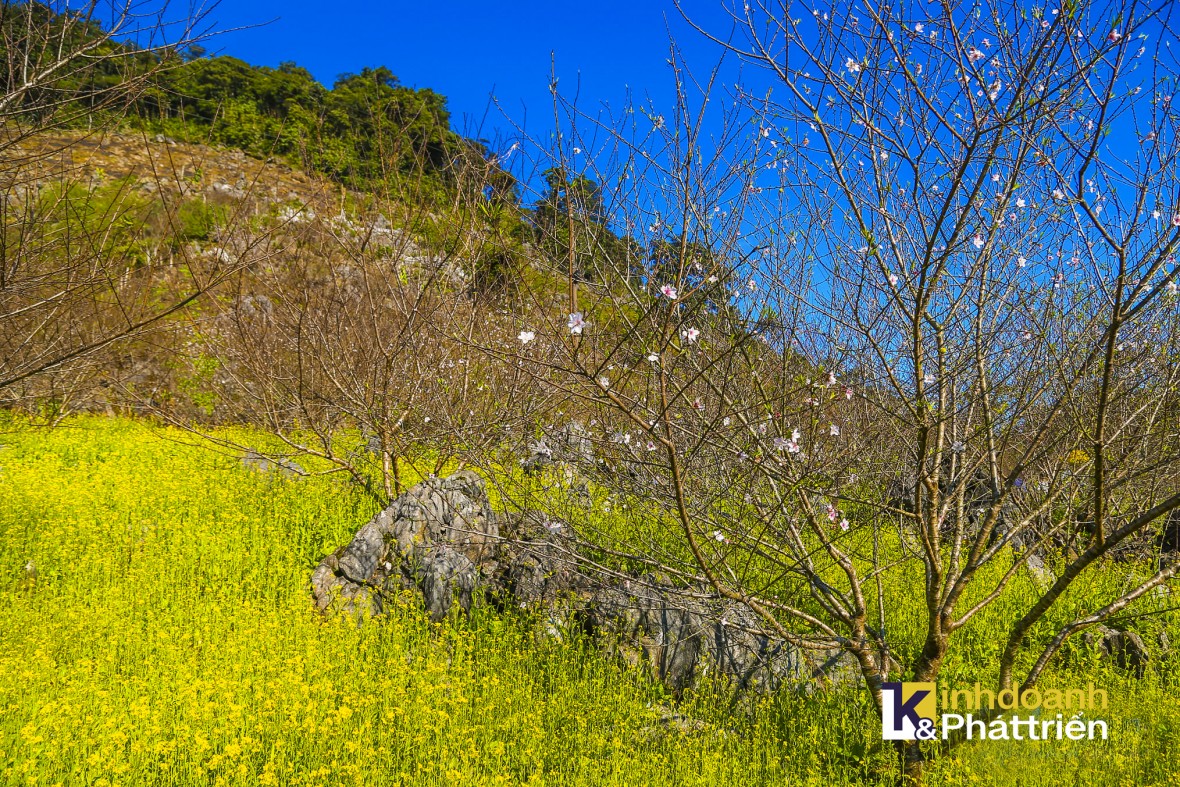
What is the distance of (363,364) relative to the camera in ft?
25.6

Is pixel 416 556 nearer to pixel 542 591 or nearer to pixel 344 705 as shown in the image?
pixel 542 591

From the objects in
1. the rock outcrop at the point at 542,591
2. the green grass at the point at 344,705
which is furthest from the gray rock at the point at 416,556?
the green grass at the point at 344,705

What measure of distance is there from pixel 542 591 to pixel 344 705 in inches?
72.5

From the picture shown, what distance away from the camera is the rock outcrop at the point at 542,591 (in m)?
4.56

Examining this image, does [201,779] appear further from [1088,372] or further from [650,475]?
[1088,372]

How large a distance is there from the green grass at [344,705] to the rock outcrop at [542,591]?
8.1 inches

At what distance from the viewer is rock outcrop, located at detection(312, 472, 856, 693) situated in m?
4.56

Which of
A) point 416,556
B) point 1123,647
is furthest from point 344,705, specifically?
point 1123,647

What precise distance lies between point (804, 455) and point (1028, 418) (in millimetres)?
1475

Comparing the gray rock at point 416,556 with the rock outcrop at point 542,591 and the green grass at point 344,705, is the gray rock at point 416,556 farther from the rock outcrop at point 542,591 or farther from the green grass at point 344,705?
the green grass at point 344,705

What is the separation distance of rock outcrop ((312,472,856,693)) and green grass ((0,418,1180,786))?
207 mm

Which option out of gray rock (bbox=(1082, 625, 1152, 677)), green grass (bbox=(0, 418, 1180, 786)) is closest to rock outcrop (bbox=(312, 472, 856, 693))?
green grass (bbox=(0, 418, 1180, 786))

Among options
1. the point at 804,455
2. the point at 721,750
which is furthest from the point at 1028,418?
the point at 721,750

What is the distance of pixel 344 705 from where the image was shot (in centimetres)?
384
